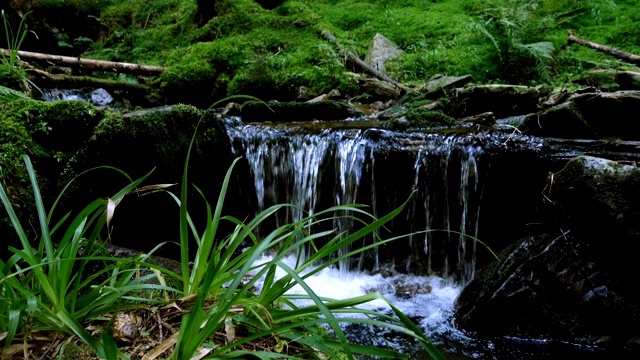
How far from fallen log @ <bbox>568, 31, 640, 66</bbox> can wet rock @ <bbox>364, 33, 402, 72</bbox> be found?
11.0ft

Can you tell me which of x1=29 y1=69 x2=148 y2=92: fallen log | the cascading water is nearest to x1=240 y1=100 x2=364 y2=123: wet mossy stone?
the cascading water

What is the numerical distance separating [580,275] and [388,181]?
1.99 meters

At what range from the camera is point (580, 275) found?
9.70 feet

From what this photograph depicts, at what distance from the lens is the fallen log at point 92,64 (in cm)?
712

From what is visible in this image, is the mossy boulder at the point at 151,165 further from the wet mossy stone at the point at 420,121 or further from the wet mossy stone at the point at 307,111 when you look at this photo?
the wet mossy stone at the point at 420,121

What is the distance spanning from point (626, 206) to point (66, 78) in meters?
7.96

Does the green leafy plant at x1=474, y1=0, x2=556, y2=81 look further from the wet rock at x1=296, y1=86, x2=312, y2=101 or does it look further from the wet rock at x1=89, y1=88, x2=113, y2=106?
the wet rock at x1=89, y1=88, x2=113, y2=106

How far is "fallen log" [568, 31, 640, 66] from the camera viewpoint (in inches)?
261

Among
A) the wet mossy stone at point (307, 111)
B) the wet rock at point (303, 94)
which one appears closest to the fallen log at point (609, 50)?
the wet mossy stone at point (307, 111)

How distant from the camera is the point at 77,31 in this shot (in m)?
11.4

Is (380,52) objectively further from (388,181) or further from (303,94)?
(388,181)

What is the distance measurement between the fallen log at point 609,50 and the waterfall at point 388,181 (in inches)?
181

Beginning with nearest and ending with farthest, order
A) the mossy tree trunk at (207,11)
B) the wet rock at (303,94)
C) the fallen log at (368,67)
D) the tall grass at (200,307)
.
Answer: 1. the tall grass at (200,307)
2. the wet rock at (303,94)
3. the fallen log at (368,67)
4. the mossy tree trunk at (207,11)

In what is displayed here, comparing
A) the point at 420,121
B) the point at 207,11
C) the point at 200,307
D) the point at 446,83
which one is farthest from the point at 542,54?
the point at 207,11
